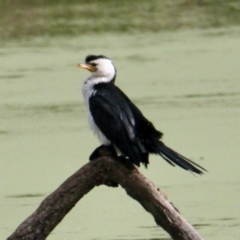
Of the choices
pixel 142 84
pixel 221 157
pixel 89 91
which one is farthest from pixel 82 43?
pixel 89 91

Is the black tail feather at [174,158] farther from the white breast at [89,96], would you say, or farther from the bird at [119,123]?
the white breast at [89,96]

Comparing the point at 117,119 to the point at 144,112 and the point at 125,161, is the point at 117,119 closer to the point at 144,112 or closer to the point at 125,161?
the point at 125,161

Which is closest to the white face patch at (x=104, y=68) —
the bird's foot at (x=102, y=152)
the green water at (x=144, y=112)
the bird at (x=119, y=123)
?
the bird at (x=119, y=123)

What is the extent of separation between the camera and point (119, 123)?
3809mm

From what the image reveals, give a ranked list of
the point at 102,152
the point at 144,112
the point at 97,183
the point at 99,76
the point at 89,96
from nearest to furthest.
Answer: the point at 97,183 → the point at 102,152 → the point at 89,96 → the point at 99,76 → the point at 144,112

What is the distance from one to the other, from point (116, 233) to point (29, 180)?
112 centimetres

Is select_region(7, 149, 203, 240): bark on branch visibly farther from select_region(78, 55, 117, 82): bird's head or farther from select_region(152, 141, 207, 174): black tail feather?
Result: select_region(78, 55, 117, 82): bird's head

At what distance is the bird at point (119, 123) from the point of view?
3.66 m

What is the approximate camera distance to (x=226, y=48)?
368 inches

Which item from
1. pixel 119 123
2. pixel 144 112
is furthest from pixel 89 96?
pixel 144 112

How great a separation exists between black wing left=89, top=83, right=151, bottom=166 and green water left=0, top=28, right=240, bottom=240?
965 millimetres

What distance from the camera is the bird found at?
3659 mm

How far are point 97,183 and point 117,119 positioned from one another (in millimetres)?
345

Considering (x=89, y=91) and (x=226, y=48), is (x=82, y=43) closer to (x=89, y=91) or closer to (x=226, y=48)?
(x=226, y=48)
